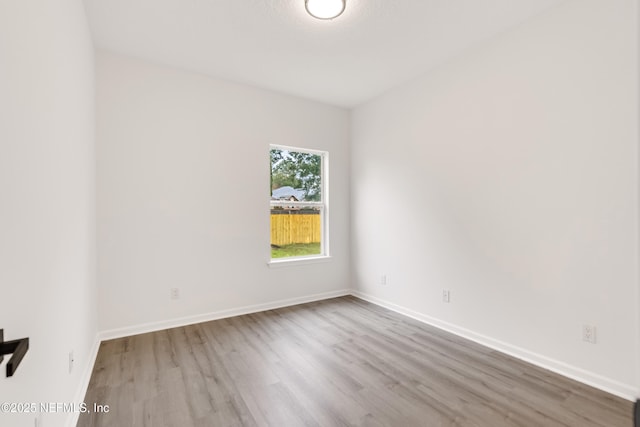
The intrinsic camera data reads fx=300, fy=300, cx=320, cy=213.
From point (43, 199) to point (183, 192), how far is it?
2.00 metres

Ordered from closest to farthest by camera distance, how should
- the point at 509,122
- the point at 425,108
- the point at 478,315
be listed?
the point at 509,122 → the point at 478,315 → the point at 425,108

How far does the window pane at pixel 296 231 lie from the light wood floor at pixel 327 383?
1197mm

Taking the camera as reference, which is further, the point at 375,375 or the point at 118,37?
the point at 118,37

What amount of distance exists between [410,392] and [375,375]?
0.29 m

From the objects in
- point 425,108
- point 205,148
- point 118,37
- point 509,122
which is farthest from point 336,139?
point 118,37

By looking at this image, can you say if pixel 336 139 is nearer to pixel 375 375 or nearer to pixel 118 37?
pixel 118 37

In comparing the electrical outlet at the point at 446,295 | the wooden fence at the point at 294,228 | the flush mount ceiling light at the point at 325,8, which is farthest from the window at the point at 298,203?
the flush mount ceiling light at the point at 325,8

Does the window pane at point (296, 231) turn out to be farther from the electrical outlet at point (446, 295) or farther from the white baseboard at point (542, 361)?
the electrical outlet at point (446, 295)

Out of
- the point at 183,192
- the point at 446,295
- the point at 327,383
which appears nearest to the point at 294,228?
the point at 183,192

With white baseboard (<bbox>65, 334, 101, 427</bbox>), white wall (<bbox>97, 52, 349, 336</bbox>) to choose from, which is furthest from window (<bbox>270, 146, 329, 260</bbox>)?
white baseboard (<bbox>65, 334, 101, 427</bbox>)

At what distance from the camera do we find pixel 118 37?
2.70 metres

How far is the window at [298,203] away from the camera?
13.1ft

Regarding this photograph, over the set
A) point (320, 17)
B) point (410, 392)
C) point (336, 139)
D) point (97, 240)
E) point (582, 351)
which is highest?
point (320, 17)

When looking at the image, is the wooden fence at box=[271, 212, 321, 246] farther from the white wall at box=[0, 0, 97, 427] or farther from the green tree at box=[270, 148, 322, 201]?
the white wall at box=[0, 0, 97, 427]
